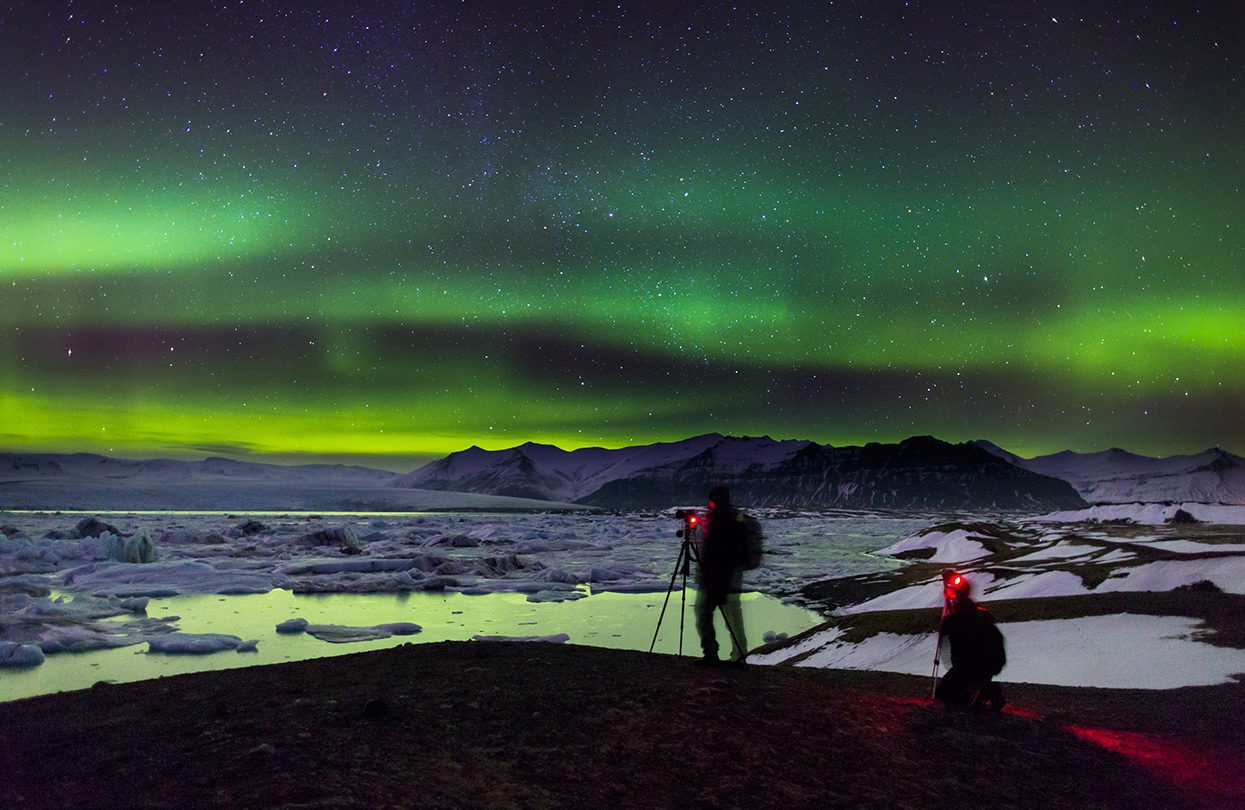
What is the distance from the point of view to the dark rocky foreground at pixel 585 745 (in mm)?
5703

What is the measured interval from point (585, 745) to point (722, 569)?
3.39 metres

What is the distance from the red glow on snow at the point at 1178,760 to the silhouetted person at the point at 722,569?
3.71 meters

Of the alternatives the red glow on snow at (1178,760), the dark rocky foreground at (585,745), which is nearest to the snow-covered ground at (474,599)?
the red glow on snow at (1178,760)

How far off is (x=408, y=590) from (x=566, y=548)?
2506cm

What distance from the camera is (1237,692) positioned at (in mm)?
10508

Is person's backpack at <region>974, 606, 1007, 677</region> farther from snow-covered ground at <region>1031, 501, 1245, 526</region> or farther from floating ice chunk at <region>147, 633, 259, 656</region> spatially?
snow-covered ground at <region>1031, 501, 1245, 526</region>

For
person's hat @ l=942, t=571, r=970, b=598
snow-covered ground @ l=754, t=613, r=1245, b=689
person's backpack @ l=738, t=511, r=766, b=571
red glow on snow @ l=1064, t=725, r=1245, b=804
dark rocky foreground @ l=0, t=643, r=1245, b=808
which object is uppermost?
person's backpack @ l=738, t=511, r=766, b=571

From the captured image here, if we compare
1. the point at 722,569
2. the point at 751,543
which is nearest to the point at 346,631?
the point at 722,569

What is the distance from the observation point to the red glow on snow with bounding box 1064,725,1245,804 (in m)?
6.47

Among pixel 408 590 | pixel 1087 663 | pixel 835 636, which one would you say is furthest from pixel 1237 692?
pixel 408 590

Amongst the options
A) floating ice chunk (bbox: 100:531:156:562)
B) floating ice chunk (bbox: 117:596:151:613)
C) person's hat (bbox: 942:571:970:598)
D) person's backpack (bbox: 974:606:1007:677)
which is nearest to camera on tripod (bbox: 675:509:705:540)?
person's hat (bbox: 942:571:970:598)

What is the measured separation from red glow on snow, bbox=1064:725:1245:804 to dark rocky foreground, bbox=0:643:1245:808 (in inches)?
1.2

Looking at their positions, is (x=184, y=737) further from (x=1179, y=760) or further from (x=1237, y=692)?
(x=1237, y=692)

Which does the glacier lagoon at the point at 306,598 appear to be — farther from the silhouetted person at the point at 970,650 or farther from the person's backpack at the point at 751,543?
the silhouetted person at the point at 970,650
